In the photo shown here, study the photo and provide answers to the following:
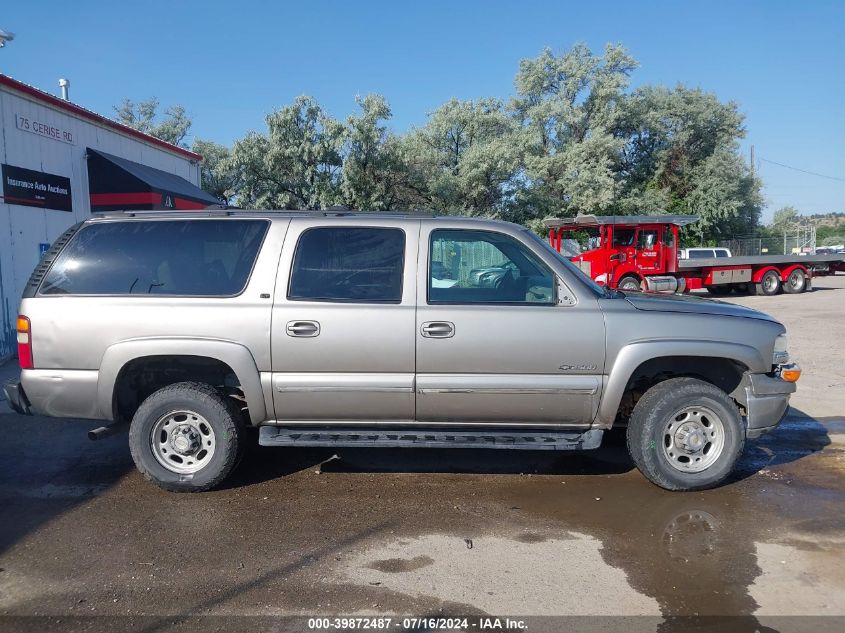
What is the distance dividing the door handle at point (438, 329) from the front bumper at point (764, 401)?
215 centimetres

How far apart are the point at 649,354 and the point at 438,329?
1.45m

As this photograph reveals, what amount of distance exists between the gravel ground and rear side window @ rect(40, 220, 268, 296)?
4.94 ft

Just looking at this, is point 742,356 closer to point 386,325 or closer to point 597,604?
point 597,604

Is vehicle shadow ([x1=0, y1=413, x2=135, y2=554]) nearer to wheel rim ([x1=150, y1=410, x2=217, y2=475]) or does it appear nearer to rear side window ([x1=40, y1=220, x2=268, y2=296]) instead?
wheel rim ([x1=150, y1=410, x2=217, y2=475])

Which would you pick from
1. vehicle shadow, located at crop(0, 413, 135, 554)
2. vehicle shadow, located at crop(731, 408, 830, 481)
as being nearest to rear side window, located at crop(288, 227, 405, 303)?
vehicle shadow, located at crop(0, 413, 135, 554)

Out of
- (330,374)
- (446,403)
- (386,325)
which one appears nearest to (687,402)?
(446,403)

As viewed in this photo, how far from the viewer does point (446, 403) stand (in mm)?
4480

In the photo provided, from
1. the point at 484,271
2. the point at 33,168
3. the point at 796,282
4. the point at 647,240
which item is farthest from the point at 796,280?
the point at 33,168

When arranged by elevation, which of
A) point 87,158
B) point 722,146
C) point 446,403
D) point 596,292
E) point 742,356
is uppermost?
point 722,146

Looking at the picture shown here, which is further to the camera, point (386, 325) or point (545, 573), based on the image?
point (386, 325)

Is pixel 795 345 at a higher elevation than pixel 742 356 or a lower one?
lower

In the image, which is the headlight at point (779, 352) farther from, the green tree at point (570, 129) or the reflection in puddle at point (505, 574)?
the green tree at point (570, 129)

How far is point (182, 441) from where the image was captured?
462cm

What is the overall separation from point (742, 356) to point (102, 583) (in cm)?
423
